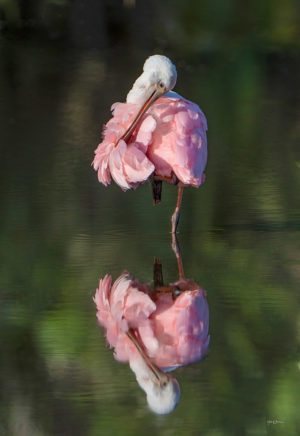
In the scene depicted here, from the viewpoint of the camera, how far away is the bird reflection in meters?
3.75

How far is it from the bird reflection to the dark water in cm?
5

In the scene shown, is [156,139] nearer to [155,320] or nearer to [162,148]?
[162,148]

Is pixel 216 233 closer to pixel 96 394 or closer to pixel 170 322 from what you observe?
pixel 170 322

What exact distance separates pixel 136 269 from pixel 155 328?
0.99m

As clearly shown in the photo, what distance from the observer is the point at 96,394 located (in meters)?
3.63

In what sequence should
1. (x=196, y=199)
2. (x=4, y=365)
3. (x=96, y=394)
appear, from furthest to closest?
(x=196, y=199) < (x=4, y=365) < (x=96, y=394)

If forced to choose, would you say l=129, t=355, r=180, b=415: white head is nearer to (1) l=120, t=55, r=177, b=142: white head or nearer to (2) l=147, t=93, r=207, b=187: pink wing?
(2) l=147, t=93, r=207, b=187: pink wing

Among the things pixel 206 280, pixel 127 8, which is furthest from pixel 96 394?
pixel 127 8

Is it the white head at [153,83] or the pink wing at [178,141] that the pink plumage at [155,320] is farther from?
the white head at [153,83]

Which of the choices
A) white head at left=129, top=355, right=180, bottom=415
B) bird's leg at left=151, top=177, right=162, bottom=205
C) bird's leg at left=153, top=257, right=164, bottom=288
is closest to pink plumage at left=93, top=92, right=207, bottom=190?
bird's leg at left=151, top=177, right=162, bottom=205

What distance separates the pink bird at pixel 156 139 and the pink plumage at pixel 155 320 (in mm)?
736

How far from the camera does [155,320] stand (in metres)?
4.43

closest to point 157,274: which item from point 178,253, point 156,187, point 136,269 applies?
point 136,269

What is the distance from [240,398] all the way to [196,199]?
11.6 ft
